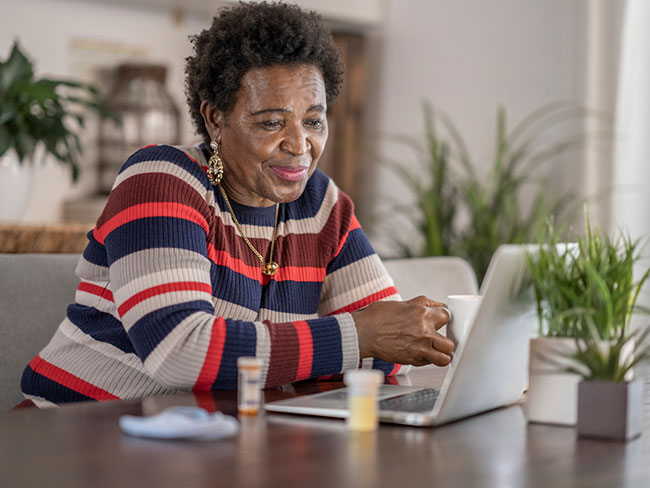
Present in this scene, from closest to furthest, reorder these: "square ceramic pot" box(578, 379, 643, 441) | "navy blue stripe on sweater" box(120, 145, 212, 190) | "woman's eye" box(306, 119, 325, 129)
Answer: "square ceramic pot" box(578, 379, 643, 441) → "navy blue stripe on sweater" box(120, 145, 212, 190) → "woman's eye" box(306, 119, 325, 129)

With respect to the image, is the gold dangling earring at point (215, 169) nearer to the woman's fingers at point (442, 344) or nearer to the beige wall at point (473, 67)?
the woman's fingers at point (442, 344)

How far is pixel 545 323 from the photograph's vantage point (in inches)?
43.0

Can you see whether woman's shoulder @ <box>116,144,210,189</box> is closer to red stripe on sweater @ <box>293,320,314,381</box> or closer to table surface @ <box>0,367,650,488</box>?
red stripe on sweater @ <box>293,320,314,381</box>

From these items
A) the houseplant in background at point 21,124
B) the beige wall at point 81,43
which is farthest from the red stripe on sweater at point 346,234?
the beige wall at point 81,43

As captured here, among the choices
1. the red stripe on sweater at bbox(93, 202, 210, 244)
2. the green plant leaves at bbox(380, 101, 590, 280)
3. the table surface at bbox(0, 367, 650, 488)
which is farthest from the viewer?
the green plant leaves at bbox(380, 101, 590, 280)

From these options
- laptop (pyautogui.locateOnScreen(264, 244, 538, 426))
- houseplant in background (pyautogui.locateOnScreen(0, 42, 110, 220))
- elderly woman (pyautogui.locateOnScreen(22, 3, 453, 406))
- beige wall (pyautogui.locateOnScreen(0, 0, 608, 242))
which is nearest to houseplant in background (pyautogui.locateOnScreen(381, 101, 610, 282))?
beige wall (pyautogui.locateOnScreen(0, 0, 608, 242))

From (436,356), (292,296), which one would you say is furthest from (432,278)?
(436,356)

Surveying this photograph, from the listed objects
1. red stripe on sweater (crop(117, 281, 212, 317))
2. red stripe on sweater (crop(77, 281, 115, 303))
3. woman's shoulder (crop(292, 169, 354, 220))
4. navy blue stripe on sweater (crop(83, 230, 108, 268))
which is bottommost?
red stripe on sweater (crop(77, 281, 115, 303))

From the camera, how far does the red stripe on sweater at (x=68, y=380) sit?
143cm

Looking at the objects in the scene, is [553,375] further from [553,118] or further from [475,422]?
[553,118]

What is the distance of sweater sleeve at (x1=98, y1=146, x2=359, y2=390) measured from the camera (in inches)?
48.6

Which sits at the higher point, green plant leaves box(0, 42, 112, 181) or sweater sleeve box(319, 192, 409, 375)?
green plant leaves box(0, 42, 112, 181)

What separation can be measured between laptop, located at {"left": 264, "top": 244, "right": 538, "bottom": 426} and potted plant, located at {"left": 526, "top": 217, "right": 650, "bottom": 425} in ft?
0.09

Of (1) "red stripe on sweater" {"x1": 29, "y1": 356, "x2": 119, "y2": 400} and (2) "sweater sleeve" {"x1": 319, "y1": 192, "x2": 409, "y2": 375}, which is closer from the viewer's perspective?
(1) "red stripe on sweater" {"x1": 29, "y1": 356, "x2": 119, "y2": 400}
